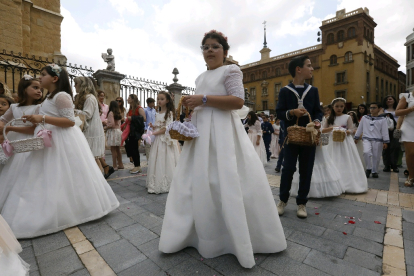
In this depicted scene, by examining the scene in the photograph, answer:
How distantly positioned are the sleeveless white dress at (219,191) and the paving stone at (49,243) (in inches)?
47.2

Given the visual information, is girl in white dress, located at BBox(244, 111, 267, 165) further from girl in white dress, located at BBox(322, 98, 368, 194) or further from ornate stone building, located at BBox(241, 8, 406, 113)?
ornate stone building, located at BBox(241, 8, 406, 113)

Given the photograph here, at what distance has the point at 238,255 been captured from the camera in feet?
5.89

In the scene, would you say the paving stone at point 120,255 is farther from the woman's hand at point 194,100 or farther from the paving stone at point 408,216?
→ the paving stone at point 408,216

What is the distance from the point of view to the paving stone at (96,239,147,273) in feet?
6.25

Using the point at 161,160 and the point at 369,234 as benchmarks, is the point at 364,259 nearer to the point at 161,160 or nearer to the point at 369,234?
the point at 369,234

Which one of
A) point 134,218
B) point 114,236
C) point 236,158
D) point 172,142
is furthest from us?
point 172,142

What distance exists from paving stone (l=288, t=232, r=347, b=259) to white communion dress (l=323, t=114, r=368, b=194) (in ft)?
7.37

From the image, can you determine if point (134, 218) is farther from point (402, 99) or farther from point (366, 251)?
point (402, 99)

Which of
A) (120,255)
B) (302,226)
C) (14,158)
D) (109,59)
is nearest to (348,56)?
(109,59)

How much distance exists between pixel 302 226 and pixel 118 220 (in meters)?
2.37

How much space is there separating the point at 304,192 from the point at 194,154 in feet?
6.21

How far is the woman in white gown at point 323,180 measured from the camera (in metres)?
3.75

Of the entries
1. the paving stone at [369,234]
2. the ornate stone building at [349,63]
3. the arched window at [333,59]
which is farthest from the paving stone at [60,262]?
the arched window at [333,59]

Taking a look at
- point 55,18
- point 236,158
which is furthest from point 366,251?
point 55,18
